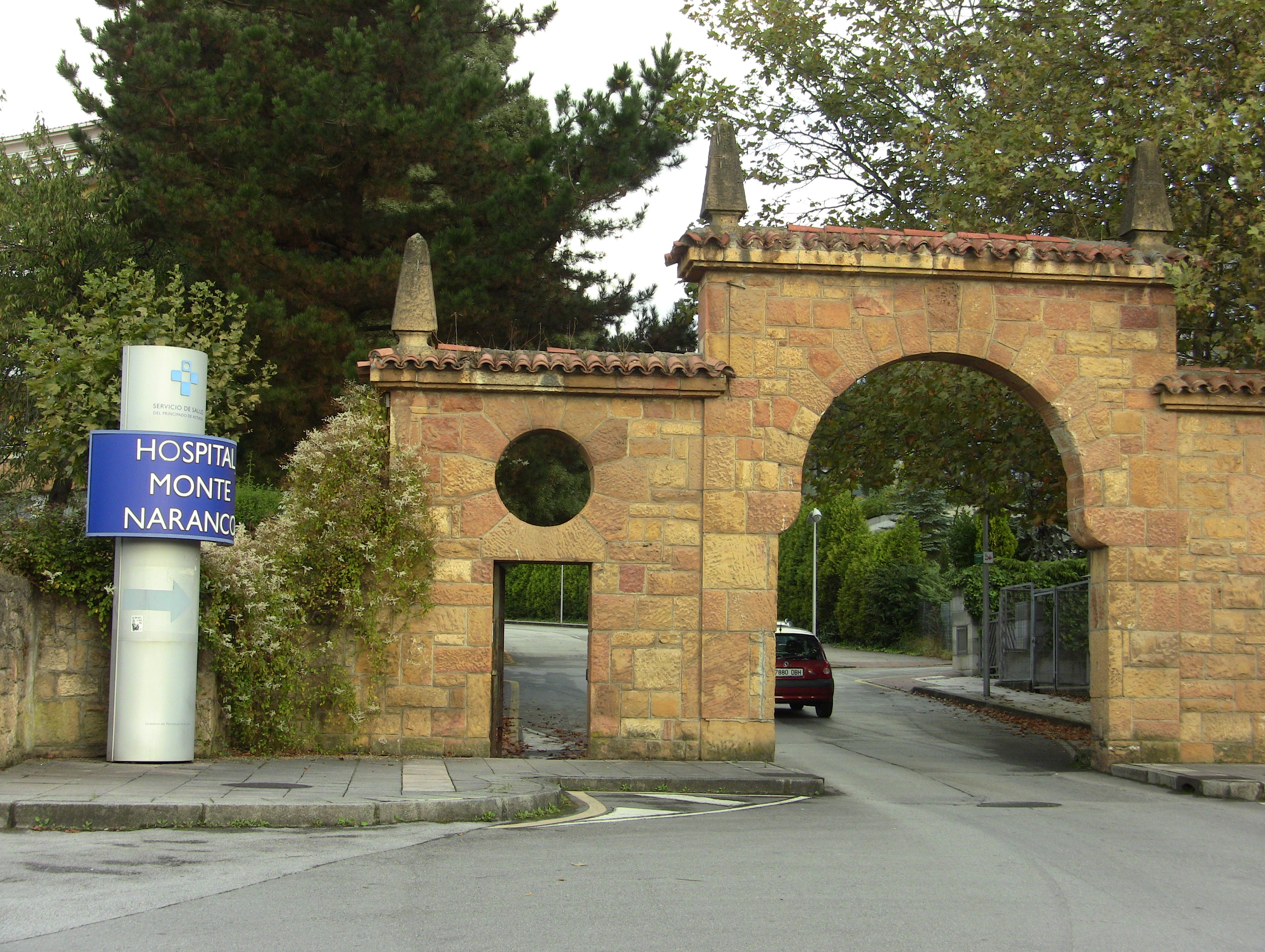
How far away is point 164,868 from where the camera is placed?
22.9ft

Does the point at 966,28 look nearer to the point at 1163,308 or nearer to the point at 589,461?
the point at 1163,308

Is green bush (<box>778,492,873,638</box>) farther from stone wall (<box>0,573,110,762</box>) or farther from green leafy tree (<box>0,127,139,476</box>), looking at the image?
stone wall (<box>0,573,110,762</box>)

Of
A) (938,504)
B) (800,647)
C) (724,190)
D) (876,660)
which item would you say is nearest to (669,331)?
(800,647)

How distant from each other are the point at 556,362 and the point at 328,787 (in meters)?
4.91

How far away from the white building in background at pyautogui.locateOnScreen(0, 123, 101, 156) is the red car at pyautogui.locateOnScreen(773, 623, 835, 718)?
14.1 m

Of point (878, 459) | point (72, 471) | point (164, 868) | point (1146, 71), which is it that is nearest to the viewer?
point (164, 868)

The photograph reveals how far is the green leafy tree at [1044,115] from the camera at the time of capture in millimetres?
15250

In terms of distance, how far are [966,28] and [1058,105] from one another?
5.05 metres

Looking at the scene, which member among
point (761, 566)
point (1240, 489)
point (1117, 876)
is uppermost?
point (1240, 489)

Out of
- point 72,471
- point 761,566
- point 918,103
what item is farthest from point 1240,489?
point 72,471

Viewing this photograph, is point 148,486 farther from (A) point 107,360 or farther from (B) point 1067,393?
(B) point 1067,393

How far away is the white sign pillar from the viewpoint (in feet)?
35.6

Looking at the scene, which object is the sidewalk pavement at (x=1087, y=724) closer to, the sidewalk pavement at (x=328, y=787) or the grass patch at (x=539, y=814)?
the sidewalk pavement at (x=328, y=787)

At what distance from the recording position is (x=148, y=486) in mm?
10906
